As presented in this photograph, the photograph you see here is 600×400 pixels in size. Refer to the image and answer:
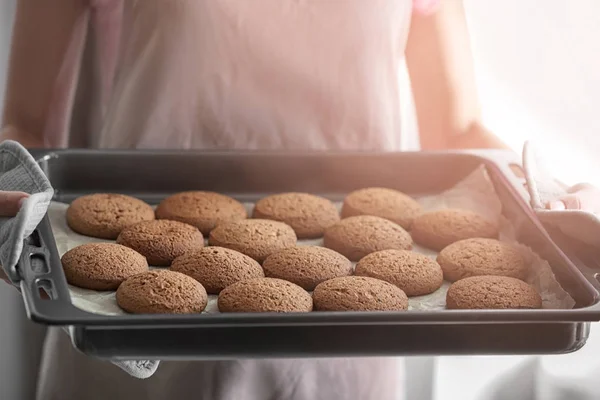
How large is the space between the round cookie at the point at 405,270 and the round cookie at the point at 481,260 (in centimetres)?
2

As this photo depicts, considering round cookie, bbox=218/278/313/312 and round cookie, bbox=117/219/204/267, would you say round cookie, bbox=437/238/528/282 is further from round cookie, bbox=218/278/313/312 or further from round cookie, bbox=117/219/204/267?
round cookie, bbox=117/219/204/267

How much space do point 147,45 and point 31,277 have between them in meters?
0.54

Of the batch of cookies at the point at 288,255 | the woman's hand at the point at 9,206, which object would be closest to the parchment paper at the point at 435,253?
the batch of cookies at the point at 288,255

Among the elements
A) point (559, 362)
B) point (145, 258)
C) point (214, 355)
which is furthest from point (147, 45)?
point (559, 362)

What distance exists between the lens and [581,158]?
1.78 m

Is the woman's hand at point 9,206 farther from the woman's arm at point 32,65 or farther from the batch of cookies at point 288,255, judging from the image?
the woman's arm at point 32,65

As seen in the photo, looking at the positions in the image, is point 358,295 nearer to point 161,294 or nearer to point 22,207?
point 161,294

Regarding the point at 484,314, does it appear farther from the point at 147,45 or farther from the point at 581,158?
the point at 581,158

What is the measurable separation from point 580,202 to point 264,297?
419 millimetres

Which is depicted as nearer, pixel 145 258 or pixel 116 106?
pixel 145 258

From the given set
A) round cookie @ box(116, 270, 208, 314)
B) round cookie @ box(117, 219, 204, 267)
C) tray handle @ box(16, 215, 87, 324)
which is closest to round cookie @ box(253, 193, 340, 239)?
round cookie @ box(117, 219, 204, 267)

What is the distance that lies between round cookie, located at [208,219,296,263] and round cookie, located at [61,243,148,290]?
0.11 metres

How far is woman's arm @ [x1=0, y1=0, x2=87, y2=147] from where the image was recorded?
1220 millimetres

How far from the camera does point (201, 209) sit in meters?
1.13
